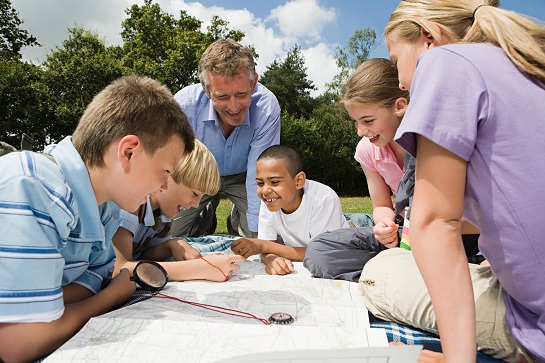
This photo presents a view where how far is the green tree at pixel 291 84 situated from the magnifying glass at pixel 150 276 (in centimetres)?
2364

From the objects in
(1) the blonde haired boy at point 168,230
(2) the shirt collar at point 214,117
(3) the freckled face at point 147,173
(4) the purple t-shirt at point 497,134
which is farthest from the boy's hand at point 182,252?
(4) the purple t-shirt at point 497,134

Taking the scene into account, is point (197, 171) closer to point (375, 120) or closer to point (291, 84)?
point (375, 120)

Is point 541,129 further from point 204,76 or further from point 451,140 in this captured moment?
point 204,76

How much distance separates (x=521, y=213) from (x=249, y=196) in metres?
3.41

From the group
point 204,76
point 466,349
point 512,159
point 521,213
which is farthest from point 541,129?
point 204,76

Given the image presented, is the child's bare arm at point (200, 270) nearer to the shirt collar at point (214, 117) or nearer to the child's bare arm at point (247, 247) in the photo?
the child's bare arm at point (247, 247)

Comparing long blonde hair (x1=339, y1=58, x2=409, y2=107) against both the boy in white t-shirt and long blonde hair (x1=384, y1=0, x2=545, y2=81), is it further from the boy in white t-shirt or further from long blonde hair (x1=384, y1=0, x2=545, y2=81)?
long blonde hair (x1=384, y1=0, x2=545, y2=81)

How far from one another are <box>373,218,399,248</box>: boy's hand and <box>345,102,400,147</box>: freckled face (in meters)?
0.58

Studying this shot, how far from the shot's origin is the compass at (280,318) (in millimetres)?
1747

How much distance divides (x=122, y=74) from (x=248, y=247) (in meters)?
19.2

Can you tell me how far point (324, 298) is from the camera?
83.0 inches

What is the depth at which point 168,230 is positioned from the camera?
3135mm

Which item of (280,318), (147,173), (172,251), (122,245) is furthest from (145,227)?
(280,318)

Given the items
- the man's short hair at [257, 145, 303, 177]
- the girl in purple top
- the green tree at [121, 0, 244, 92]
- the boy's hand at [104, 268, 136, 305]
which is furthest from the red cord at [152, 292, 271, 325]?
the green tree at [121, 0, 244, 92]
